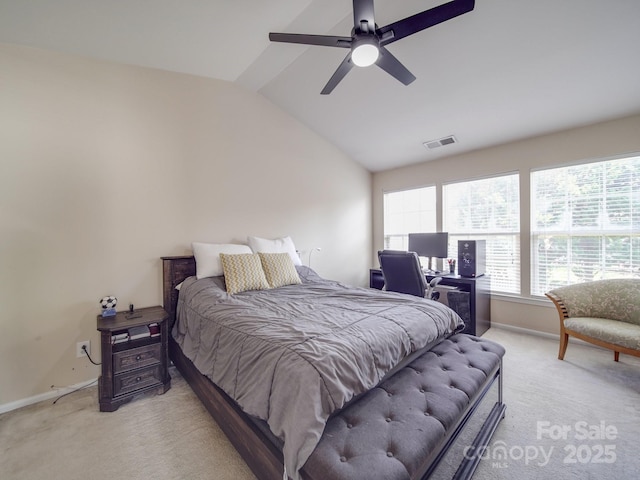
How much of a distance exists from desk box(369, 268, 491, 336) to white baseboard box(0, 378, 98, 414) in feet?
12.1

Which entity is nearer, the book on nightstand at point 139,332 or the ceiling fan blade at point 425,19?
the ceiling fan blade at point 425,19

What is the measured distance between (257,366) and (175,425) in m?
1.02

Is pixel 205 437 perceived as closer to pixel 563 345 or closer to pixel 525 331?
pixel 563 345

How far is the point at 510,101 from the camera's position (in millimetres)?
2707

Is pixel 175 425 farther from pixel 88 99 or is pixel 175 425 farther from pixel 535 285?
pixel 535 285

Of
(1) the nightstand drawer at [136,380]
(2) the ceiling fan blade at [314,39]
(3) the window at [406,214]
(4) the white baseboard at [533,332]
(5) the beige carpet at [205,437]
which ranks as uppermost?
(2) the ceiling fan blade at [314,39]

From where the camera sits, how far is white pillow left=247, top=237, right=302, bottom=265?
2972 mm

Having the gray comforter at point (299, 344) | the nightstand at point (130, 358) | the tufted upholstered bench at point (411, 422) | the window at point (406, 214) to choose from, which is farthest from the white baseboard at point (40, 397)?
the window at point (406, 214)

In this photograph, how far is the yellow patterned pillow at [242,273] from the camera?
2.36 metres

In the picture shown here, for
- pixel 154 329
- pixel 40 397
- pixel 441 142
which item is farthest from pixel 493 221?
pixel 40 397

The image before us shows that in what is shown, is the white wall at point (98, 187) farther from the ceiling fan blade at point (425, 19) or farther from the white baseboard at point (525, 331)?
the white baseboard at point (525, 331)

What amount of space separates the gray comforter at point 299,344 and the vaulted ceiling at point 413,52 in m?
2.09

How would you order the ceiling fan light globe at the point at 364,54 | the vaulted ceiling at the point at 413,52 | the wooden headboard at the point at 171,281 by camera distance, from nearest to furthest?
the ceiling fan light globe at the point at 364,54 < the vaulted ceiling at the point at 413,52 < the wooden headboard at the point at 171,281

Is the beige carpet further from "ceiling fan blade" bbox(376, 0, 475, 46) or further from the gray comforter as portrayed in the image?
"ceiling fan blade" bbox(376, 0, 475, 46)
